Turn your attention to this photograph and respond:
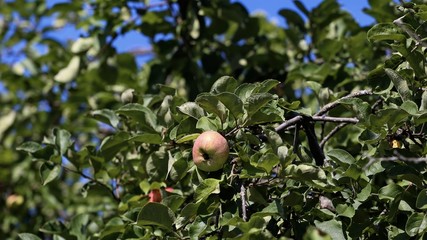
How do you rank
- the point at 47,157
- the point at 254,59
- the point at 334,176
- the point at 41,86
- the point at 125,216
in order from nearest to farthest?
the point at 334,176 → the point at 125,216 → the point at 47,157 → the point at 254,59 → the point at 41,86

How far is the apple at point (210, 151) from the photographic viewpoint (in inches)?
56.0

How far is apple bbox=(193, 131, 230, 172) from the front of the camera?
142 cm

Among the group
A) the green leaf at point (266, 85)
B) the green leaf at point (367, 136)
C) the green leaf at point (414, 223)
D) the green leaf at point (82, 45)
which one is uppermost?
the green leaf at point (266, 85)

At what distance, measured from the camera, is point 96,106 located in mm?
2945

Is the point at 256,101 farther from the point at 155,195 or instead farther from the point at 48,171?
the point at 48,171

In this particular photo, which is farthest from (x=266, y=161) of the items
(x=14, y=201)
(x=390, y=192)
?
(x=14, y=201)

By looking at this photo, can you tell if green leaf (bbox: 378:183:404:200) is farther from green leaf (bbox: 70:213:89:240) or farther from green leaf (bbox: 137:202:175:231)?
green leaf (bbox: 70:213:89:240)

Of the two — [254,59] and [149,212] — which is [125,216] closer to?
[149,212]

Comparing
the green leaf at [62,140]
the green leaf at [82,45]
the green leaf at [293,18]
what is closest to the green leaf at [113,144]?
the green leaf at [62,140]

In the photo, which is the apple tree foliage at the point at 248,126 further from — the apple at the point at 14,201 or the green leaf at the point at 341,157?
the apple at the point at 14,201

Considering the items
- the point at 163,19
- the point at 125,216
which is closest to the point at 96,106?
the point at 163,19

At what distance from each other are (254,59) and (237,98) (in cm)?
130

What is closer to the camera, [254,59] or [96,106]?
[254,59]

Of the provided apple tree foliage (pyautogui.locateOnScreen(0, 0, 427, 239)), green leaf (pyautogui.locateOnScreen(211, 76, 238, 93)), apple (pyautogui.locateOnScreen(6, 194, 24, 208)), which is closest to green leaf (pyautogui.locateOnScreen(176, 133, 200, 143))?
apple tree foliage (pyautogui.locateOnScreen(0, 0, 427, 239))
